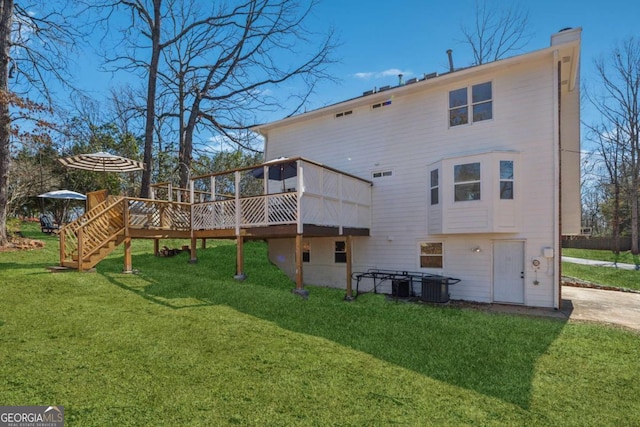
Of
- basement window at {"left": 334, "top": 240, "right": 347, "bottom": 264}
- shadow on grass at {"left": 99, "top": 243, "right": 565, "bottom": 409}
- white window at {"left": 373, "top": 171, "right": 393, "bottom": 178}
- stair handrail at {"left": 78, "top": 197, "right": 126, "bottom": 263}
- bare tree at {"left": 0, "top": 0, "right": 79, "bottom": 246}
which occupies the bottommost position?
shadow on grass at {"left": 99, "top": 243, "right": 565, "bottom": 409}

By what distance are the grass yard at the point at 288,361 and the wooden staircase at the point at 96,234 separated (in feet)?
3.34

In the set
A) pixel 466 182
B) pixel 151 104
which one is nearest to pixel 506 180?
pixel 466 182

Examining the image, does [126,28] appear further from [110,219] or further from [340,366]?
[340,366]

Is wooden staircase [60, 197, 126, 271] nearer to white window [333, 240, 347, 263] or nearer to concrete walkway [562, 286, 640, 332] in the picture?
white window [333, 240, 347, 263]

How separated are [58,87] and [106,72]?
20.5ft

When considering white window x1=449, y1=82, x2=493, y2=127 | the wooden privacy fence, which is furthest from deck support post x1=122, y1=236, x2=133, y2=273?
the wooden privacy fence

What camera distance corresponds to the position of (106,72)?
1923 centimetres

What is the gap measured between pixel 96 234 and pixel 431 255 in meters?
9.96

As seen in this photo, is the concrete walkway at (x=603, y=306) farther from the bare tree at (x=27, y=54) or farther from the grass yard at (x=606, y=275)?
the bare tree at (x=27, y=54)

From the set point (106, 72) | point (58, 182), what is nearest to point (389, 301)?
point (106, 72)

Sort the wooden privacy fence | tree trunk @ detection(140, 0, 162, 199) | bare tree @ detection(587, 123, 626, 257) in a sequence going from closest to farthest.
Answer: tree trunk @ detection(140, 0, 162, 199) → bare tree @ detection(587, 123, 626, 257) → the wooden privacy fence

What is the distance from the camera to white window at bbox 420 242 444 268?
1090 cm

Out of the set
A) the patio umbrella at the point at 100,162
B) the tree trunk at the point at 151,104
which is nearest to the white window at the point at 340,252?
the patio umbrella at the point at 100,162

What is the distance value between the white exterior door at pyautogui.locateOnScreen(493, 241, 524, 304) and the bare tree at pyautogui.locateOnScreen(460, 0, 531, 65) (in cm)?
1714
